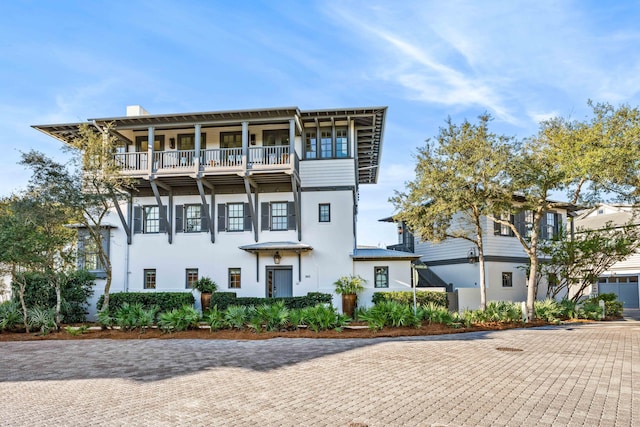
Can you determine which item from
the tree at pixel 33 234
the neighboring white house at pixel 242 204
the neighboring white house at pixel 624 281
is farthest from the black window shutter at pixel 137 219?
the neighboring white house at pixel 624 281

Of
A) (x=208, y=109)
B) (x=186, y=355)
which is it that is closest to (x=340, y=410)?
(x=186, y=355)

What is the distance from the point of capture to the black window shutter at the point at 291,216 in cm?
2302

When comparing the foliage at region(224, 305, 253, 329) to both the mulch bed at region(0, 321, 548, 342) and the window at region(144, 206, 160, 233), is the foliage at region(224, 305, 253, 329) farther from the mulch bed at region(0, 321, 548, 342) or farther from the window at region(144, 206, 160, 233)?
the window at region(144, 206, 160, 233)

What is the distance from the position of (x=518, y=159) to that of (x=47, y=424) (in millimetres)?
16684

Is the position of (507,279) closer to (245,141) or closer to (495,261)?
(495,261)

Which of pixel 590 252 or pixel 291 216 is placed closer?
pixel 590 252

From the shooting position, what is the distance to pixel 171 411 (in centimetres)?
676

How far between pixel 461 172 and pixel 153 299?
45.6 ft

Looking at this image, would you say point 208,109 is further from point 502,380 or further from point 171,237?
point 502,380

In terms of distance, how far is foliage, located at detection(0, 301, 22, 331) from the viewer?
17.4m

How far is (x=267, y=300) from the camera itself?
21.2 metres

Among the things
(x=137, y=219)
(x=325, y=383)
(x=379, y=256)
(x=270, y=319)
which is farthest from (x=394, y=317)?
(x=137, y=219)

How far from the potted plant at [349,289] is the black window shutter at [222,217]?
5883mm

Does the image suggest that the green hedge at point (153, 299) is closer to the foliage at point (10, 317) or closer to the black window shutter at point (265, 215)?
the foliage at point (10, 317)
